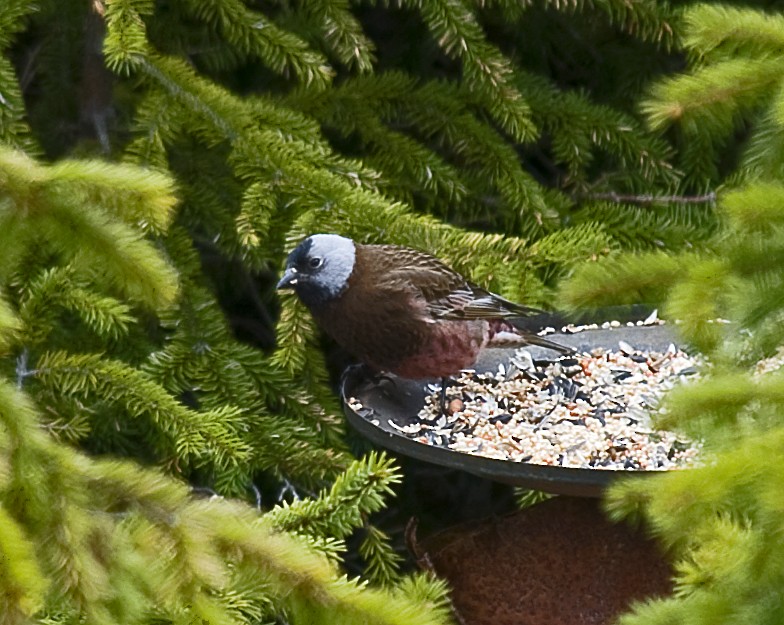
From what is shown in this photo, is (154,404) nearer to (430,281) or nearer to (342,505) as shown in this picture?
(342,505)

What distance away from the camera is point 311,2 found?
104 inches

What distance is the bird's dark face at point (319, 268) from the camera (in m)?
2.49

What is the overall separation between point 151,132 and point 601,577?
1.22 m

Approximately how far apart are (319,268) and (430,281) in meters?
0.28

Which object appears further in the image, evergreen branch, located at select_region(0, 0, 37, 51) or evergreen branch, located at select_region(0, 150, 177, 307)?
evergreen branch, located at select_region(0, 0, 37, 51)

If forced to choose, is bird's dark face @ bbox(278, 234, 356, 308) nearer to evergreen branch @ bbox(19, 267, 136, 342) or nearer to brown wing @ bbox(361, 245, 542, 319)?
brown wing @ bbox(361, 245, 542, 319)

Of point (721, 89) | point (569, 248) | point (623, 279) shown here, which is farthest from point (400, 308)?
point (721, 89)

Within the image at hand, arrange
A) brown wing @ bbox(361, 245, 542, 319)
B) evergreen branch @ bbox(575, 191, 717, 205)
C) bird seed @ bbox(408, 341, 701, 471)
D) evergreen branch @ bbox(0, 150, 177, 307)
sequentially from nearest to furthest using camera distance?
evergreen branch @ bbox(0, 150, 177, 307) → bird seed @ bbox(408, 341, 701, 471) → brown wing @ bbox(361, 245, 542, 319) → evergreen branch @ bbox(575, 191, 717, 205)

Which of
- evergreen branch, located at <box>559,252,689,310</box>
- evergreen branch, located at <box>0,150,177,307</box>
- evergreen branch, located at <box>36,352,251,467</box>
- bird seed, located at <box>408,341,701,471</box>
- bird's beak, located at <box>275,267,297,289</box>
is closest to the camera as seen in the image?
evergreen branch, located at <box>0,150,177,307</box>

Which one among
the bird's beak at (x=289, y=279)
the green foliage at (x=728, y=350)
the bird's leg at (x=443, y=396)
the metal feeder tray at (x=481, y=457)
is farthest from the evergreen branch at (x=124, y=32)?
the green foliage at (x=728, y=350)

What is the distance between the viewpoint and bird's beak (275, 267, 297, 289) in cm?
254

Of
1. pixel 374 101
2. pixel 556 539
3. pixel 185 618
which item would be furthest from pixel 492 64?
pixel 185 618

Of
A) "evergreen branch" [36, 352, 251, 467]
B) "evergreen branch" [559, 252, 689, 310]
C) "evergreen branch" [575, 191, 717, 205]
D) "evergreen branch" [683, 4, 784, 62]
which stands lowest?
"evergreen branch" [36, 352, 251, 467]

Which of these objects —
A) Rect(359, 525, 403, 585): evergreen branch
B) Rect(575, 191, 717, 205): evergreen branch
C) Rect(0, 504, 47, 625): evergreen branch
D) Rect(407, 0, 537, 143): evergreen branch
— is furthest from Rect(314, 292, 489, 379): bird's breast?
Rect(0, 504, 47, 625): evergreen branch
